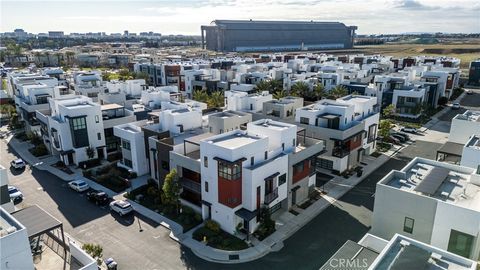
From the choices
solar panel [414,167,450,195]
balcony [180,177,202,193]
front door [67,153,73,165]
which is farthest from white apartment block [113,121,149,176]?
solar panel [414,167,450,195]

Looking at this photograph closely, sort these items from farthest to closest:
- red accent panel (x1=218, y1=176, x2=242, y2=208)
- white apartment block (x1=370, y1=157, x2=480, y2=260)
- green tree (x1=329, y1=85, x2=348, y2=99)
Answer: green tree (x1=329, y1=85, x2=348, y2=99) < red accent panel (x1=218, y1=176, x2=242, y2=208) < white apartment block (x1=370, y1=157, x2=480, y2=260)

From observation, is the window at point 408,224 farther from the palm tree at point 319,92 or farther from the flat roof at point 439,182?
the palm tree at point 319,92

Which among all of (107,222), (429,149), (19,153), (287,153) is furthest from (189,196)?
(429,149)

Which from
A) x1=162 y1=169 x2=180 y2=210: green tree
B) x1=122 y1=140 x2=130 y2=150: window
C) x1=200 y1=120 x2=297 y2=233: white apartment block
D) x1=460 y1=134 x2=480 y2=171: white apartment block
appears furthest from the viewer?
x1=122 y1=140 x2=130 y2=150: window

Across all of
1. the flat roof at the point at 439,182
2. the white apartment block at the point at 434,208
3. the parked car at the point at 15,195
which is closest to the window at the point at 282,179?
the white apartment block at the point at 434,208

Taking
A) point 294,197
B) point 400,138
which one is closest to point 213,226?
point 294,197

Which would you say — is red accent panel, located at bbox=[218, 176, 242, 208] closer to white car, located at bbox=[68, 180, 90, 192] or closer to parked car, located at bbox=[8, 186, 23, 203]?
white car, located at bbox=[68, 180, 90, 192]

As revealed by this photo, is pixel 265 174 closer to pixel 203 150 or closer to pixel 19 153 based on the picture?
pixel 203 150

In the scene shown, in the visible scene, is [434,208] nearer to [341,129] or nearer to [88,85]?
[341,129]
